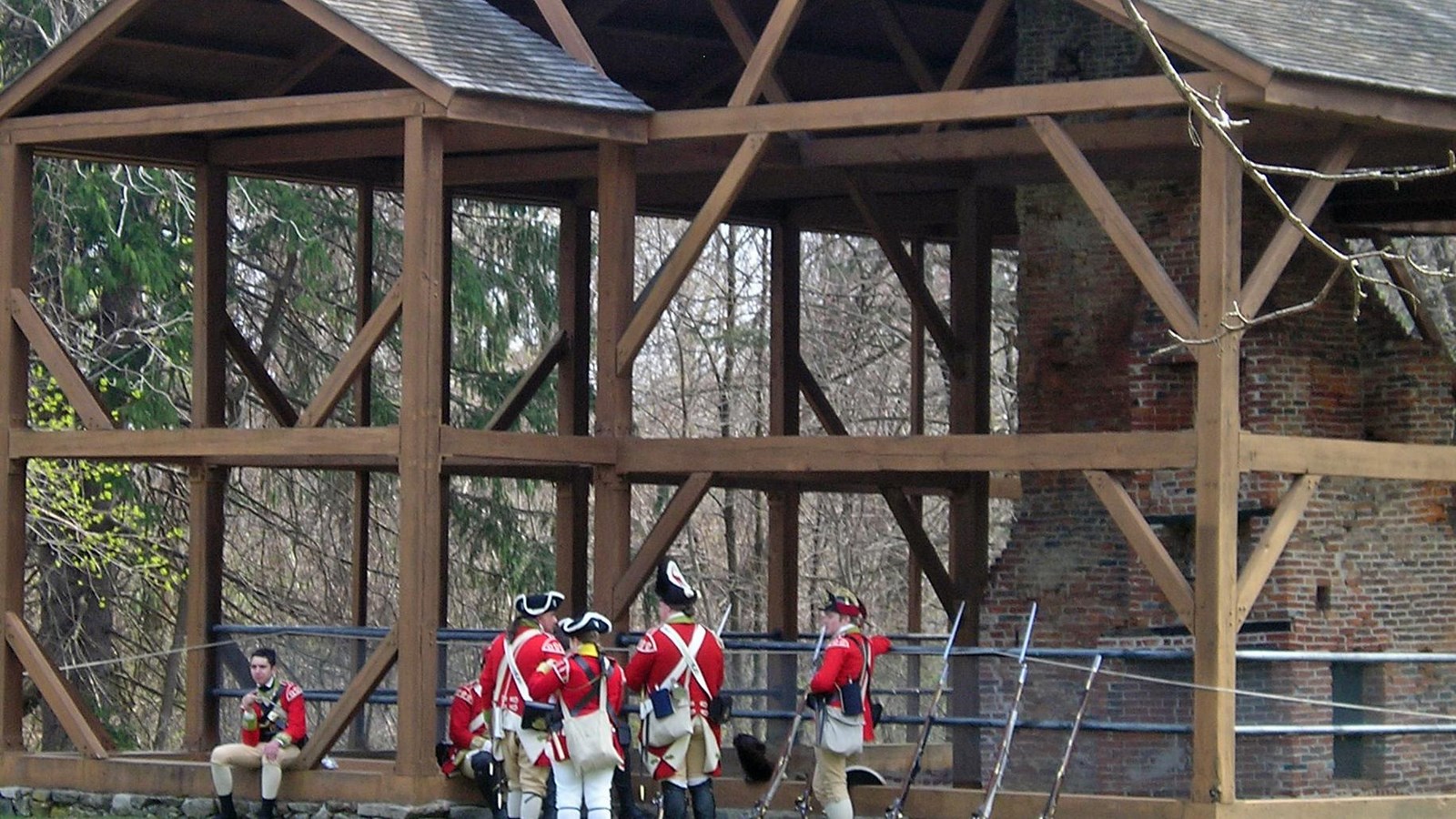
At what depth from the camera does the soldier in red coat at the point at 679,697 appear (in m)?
15.8

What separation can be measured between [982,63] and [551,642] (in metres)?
7.88

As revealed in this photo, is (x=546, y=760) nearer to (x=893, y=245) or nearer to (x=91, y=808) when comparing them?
(x=91, y=808)

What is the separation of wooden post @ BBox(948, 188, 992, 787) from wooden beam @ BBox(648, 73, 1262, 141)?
11.2 ft

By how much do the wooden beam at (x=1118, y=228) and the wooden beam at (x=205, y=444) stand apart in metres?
4.49

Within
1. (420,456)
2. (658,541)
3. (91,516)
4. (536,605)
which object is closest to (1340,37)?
(658,541)

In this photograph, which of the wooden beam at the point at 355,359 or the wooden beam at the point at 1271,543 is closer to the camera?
the wooden beam at the point at 1271,543

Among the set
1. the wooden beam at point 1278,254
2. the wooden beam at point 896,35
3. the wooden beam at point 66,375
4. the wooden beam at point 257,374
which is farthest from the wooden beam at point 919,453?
the wooden beam at point 257,374

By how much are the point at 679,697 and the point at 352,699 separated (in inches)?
91.1

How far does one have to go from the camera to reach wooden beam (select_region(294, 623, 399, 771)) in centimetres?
1662

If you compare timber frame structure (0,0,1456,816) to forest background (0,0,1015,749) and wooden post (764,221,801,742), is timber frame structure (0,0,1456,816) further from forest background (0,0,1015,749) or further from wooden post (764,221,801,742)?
forest background (0,0,1015,749)

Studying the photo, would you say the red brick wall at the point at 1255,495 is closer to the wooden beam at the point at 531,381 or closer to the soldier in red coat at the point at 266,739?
the wooden beam at the point at 531,381

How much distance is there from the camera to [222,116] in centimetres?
1755

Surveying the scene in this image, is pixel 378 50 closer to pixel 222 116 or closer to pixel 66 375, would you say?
pixel 222 116

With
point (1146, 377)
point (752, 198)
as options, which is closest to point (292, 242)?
point (752, 198)
